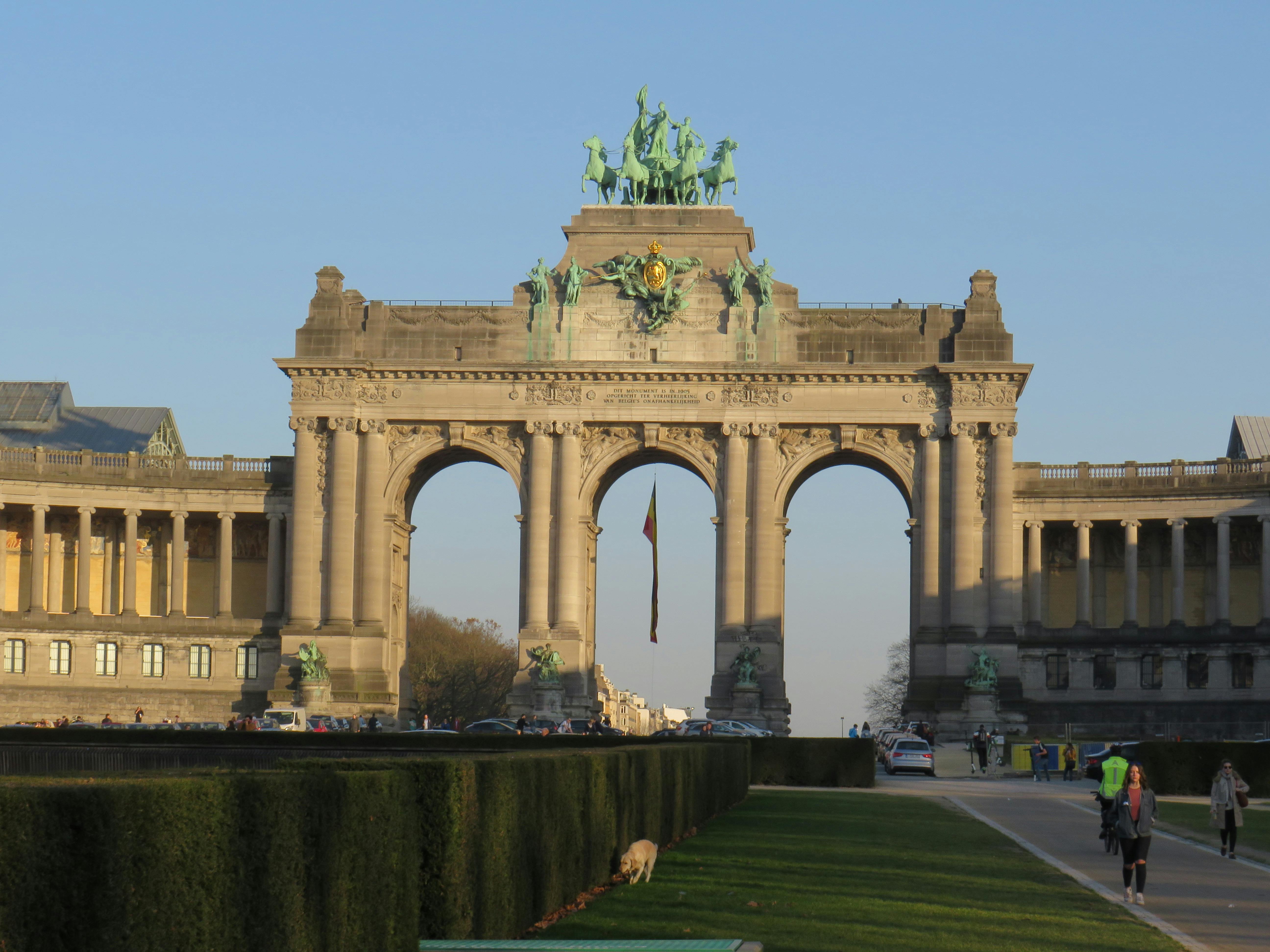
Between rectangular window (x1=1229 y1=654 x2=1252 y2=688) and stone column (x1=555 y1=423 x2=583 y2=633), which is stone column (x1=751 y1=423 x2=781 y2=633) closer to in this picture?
stone column (x1=555 y1=423 x2=583 y2=633)

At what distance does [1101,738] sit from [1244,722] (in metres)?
11.5

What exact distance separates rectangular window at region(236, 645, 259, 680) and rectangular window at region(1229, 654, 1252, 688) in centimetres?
5168

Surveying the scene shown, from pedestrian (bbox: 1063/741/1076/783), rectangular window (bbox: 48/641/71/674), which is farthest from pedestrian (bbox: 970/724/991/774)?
rectangular window (bbox: 48/641/71/674)

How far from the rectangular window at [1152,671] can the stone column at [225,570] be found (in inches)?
1933

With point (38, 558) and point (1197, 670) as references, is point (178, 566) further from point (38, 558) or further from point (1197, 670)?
point (1197, 670)

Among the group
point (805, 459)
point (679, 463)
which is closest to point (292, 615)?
point (679, 463)

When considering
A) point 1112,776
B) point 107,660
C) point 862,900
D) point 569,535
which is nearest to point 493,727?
point 569,535

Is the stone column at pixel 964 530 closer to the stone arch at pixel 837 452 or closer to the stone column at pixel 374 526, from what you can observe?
the stone arch at pixel 837 452

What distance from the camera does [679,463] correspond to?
9156 centimetres

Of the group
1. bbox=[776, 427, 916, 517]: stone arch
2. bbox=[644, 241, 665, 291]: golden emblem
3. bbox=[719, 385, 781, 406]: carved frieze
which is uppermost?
bbox=[644, 241, 665, 291]: golden emblem

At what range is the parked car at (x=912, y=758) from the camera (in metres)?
71.4

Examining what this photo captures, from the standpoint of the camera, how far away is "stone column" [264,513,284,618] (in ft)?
306

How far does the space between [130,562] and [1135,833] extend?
76858mm

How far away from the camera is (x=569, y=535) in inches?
3465
